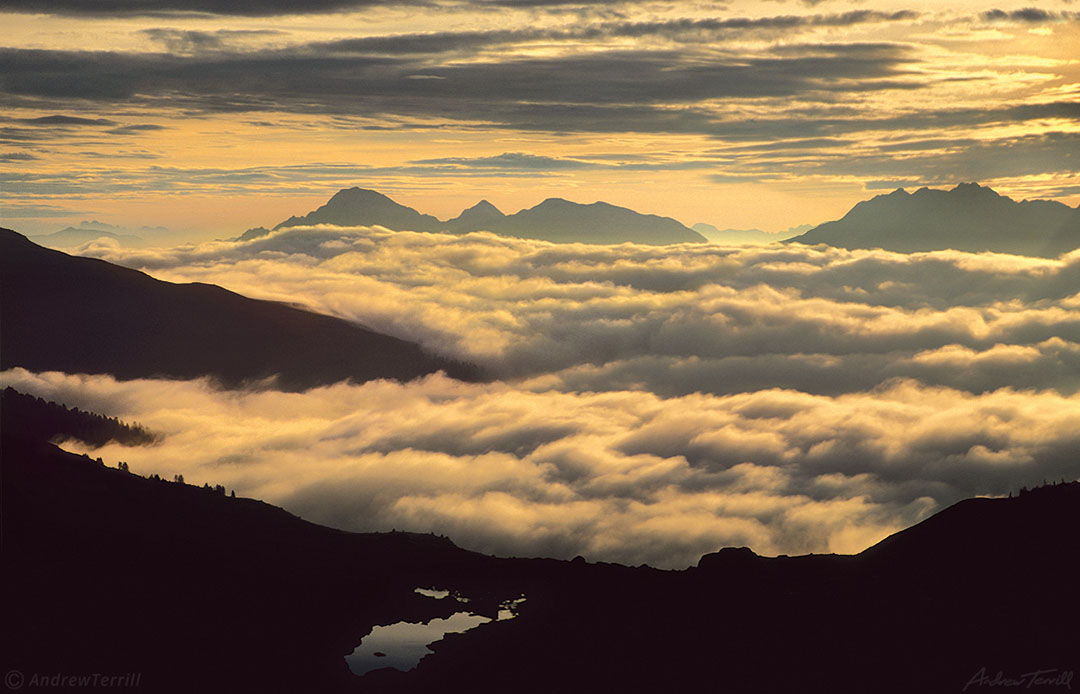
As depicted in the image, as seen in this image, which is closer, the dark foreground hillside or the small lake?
the dark foreground hillside

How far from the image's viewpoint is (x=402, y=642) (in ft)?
604

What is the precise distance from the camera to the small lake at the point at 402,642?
173 m

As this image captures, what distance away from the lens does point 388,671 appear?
16938 cm

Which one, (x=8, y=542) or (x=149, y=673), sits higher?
(x=8, y=542)

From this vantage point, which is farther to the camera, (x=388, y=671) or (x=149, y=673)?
(x=388, y=671)

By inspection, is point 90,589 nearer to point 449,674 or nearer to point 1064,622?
point 449,674

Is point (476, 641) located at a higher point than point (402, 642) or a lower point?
lower

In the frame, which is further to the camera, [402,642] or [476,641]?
[402,642]

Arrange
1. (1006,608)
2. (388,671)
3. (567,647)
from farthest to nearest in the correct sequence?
(1006,608) < (567,647) < (388,671)

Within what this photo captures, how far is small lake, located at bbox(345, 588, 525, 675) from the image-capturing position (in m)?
173

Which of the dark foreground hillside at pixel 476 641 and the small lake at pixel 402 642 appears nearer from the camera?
the dark foreground hillside at pixel 476 641

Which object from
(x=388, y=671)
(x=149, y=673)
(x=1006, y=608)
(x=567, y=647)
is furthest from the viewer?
(x=1006, y=608)

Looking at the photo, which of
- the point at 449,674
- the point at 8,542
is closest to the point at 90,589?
the point at 8,542

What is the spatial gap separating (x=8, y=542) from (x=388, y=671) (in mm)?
86474
